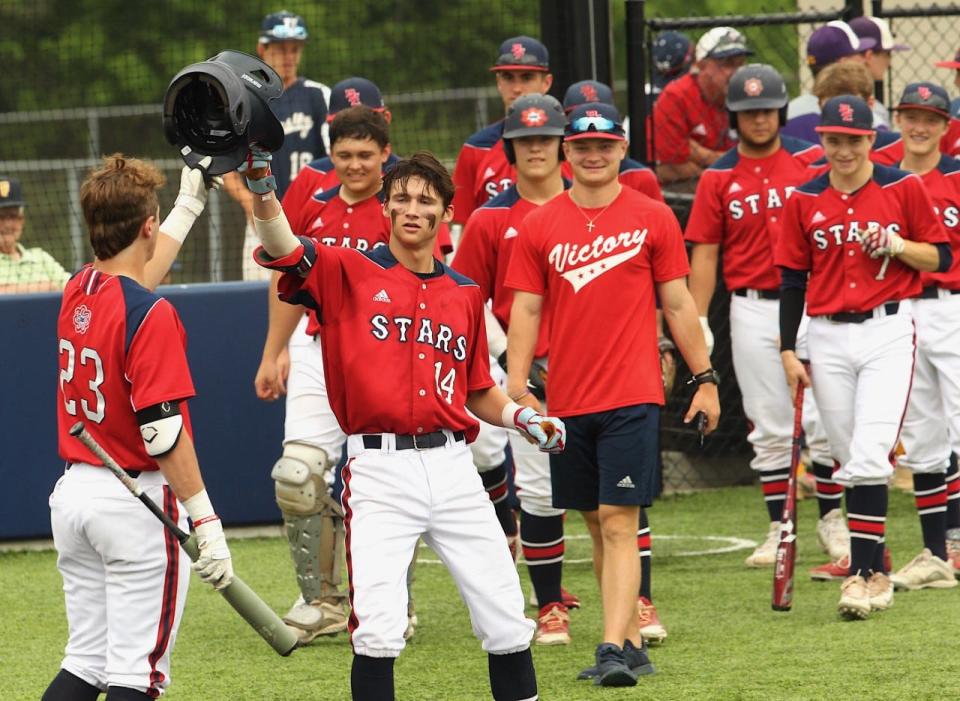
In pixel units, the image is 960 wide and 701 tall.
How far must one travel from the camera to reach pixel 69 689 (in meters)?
4.70

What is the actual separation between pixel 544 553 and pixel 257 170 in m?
2.76

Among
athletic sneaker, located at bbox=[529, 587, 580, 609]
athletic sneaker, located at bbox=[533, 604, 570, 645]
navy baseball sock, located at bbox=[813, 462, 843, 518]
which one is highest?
navy baseball sock, located at bbox=[813, 462, 843, 518]

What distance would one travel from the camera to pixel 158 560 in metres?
4.64

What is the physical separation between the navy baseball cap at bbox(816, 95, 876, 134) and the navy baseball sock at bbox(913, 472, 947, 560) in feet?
5.56

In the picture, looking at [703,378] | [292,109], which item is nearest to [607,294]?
[703,378]

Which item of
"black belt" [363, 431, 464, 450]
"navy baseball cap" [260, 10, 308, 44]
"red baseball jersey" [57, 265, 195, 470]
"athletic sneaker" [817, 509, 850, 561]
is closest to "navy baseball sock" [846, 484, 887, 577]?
"athletic sneaker" [817, 509, 850, 561]

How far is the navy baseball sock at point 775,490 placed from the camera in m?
8.22

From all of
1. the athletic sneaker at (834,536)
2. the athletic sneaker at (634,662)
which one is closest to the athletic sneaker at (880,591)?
the athletic sneaker at (834,536)

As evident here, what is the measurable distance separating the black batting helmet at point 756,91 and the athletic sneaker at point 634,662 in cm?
306

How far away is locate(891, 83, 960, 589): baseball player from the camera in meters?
7.57

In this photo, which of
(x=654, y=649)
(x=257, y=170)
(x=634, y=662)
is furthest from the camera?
(x=654, y=649)

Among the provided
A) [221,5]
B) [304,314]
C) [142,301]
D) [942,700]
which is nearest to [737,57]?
[304,314]

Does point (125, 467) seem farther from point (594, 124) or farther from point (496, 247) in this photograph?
point (496, 247)

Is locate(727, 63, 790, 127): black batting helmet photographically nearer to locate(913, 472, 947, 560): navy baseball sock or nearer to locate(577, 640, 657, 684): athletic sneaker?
locate(913, 472, 947, 560): navy baseball sock
